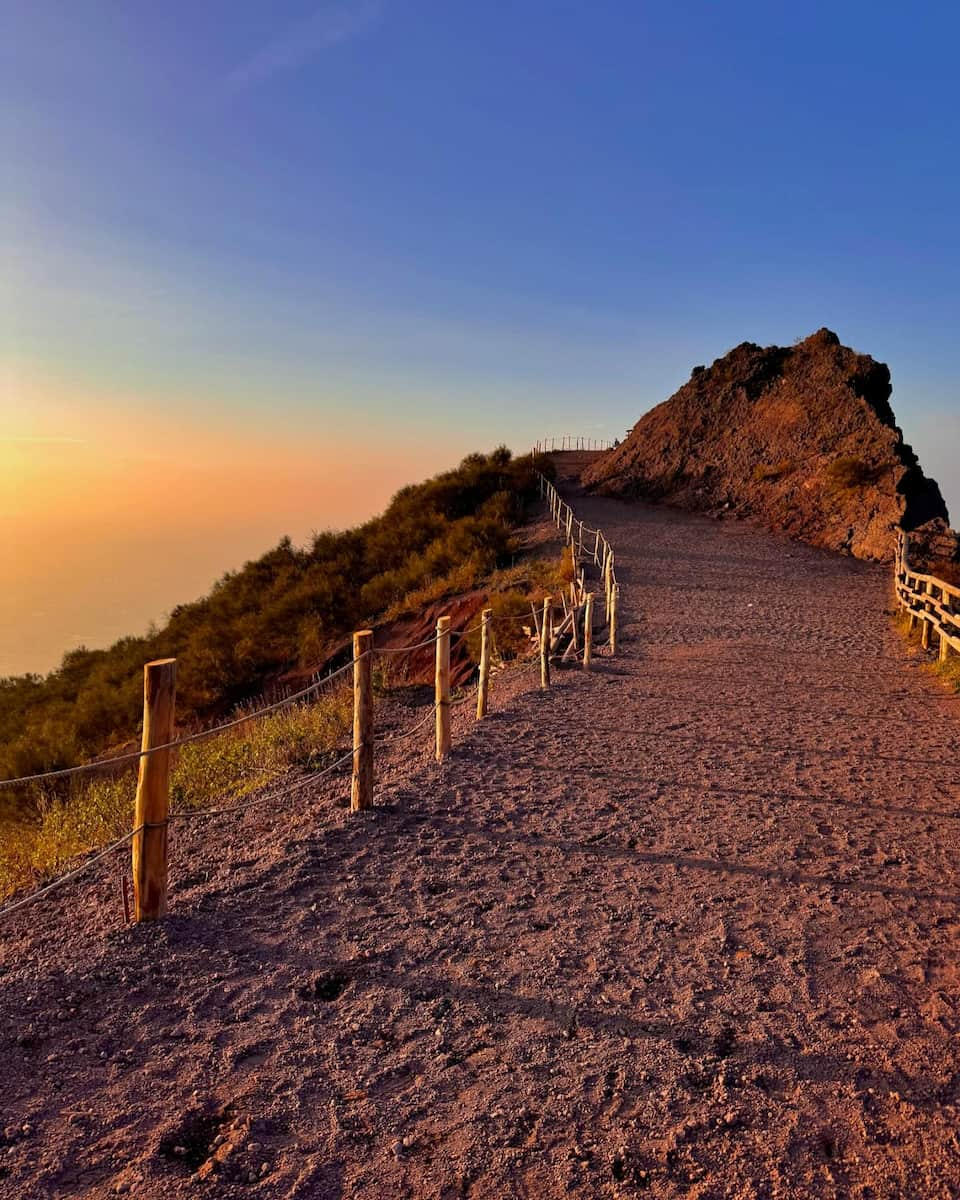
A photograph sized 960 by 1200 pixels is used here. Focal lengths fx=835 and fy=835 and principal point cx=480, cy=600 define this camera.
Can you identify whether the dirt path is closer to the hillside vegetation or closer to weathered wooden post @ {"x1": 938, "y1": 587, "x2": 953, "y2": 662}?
weathered wooden post @ {"x1": 938, "y1": 587, "x2": 953, "y2": 662}

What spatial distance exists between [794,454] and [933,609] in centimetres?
1820

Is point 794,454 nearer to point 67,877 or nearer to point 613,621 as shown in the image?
point 613,621

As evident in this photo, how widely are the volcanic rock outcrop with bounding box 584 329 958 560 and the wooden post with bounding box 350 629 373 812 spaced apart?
19648 millimetres

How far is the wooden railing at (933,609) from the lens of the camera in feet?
39.9

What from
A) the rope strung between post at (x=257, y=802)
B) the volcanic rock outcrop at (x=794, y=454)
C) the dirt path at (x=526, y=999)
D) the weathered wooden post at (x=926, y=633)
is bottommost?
the dirt path at (x=526, y=999)

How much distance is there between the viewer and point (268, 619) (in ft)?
81.0

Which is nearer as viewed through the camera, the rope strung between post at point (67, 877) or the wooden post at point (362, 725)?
the rope strung between post at point (67, 877)

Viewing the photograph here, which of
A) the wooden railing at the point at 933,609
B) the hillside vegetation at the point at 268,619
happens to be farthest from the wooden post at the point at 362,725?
the hillside vegetation at the point at 268,619

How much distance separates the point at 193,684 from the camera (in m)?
20.9

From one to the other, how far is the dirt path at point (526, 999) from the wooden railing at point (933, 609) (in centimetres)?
525

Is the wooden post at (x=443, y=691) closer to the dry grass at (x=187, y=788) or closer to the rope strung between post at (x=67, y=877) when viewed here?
the dry grass at (x=187, y=788)

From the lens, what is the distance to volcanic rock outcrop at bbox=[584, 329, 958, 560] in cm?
2544

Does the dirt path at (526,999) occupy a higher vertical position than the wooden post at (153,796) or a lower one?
lower

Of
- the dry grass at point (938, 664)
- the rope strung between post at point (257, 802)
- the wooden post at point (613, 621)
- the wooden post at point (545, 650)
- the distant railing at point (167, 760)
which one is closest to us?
the distant railing at point (167, 760)
